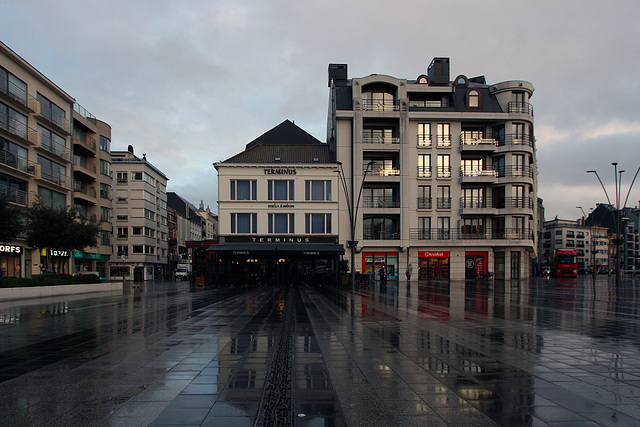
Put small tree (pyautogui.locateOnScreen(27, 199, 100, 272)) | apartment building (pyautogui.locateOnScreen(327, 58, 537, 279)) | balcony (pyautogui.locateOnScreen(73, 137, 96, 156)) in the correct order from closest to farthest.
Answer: small tree (pyautogui.locateOnScreen(27, 199, 100, 272)), apartment building (pyautogui.locateOnScreen(327, 58, 537, 279)), balcony (pyautogui.locateOnScreen(73, 137, 96, 156))

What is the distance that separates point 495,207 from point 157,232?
175 ft

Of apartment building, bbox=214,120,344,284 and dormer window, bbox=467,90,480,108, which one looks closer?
apartment building, bbox=214,120,344,284

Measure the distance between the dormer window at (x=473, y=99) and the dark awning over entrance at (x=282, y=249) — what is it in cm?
2173

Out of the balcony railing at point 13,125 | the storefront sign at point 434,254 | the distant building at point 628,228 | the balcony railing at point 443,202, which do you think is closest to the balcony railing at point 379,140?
the balcony railing at point 443,202

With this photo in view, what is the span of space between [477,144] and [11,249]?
138ft

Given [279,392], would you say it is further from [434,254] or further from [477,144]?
[477,144]

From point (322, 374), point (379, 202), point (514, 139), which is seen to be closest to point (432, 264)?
point (379, 202)

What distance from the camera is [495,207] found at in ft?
161

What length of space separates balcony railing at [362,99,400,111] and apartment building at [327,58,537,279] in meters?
0.11

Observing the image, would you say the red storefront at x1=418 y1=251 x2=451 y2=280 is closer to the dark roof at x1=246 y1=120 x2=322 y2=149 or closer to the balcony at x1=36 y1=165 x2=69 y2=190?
the dark roof at x1=246 y1=120 x2=322 y2=149

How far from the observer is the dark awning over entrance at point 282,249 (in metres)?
39.0

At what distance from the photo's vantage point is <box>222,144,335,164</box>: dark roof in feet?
150

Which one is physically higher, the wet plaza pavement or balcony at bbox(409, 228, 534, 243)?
balcony at bbox(409, 228, 534, 243)

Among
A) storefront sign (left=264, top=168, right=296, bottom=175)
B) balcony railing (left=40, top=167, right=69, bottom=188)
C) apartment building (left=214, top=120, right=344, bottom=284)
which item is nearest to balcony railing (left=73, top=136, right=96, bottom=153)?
balcony railing (left=40, top=167, right=69, bottom=188)
